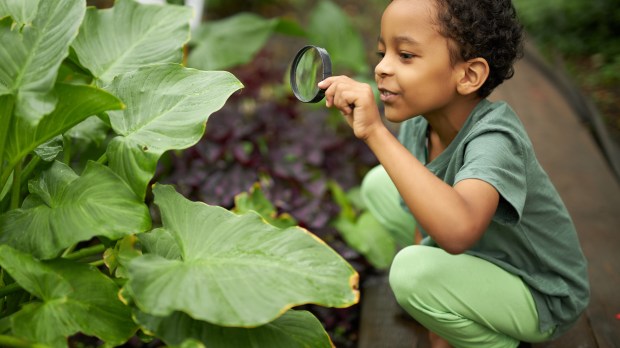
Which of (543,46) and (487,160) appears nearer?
(487,160)

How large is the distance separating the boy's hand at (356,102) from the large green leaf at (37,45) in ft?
1.79

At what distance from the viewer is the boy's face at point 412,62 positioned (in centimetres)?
169

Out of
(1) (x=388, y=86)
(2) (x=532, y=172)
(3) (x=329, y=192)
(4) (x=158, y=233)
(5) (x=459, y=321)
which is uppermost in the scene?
(1) (x=388, y=86)

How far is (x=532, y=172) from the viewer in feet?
5.92

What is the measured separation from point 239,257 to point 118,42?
0.89m

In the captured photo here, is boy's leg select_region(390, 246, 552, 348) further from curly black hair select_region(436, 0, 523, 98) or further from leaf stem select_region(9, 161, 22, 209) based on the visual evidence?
leaf stem select_region(9, 161, 22, 209)

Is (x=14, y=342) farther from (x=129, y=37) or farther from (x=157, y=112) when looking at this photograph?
(x=129, y=37)

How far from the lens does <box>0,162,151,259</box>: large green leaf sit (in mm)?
1519

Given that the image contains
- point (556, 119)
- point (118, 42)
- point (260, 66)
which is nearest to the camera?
point (118, 42)

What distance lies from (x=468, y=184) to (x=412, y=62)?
1.06 feet

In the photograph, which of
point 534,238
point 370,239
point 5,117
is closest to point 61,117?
point 5,117

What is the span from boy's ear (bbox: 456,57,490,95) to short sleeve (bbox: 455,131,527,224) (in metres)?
0.13

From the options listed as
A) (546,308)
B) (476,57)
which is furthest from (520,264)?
(476,57)

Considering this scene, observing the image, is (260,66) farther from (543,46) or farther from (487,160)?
(487,160)
